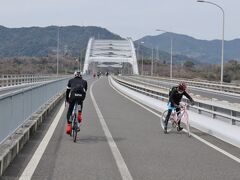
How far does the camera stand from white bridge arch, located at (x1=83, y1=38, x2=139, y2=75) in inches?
6742

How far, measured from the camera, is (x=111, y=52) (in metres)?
186

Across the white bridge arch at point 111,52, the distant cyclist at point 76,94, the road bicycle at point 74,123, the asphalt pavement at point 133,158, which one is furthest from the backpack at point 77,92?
the white bridge arch at point 111,52

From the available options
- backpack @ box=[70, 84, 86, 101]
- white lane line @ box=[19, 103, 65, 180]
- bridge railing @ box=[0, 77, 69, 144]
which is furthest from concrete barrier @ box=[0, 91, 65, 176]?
backpack @ box=[70, 84, 86, 101]

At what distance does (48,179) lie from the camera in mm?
9180

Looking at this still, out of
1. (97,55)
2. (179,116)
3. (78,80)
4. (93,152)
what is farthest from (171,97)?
(97,55)

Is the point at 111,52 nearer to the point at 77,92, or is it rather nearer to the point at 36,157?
the point at 77,92

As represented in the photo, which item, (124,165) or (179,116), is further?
(179,116)

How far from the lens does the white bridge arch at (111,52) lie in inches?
6742

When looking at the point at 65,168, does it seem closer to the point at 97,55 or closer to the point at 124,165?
the point at 124,165

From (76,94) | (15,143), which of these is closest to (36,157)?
(15,143)

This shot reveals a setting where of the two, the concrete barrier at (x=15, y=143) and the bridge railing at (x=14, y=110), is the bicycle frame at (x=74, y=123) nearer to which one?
the concrete barrier at (x=15, y=143)

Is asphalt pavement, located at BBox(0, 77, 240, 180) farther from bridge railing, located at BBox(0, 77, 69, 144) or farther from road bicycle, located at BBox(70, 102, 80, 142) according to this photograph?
bridge railing, located at BBox(0, 77, 69, 144)

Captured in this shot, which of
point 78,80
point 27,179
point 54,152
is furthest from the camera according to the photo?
point 78,80

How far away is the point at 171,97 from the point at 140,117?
6.20 metres
